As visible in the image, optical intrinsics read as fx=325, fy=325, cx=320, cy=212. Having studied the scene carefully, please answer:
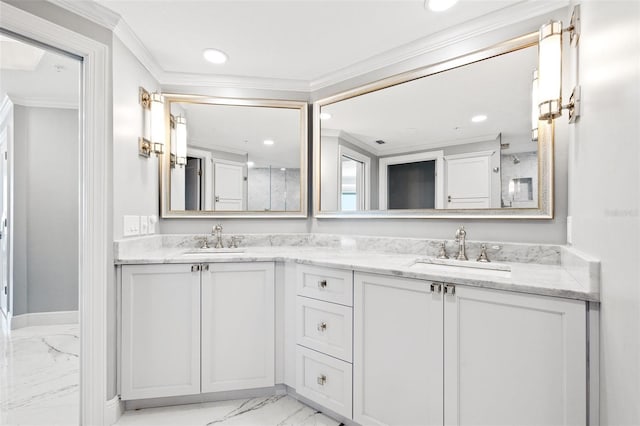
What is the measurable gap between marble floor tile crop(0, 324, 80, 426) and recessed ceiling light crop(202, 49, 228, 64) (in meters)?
2.27

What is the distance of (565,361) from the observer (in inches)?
43.9

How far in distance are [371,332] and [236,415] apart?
93 centimetres

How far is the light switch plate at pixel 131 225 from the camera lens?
1.91 m

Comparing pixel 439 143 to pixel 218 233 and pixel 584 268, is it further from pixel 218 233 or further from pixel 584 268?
pixel 218 233

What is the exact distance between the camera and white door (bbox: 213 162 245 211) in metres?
2.49

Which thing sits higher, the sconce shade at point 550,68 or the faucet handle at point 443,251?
the sconce shade at point 550,68

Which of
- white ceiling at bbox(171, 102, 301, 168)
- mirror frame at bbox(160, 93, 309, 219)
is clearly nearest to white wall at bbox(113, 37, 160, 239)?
mirror frame at bbox(160, 93, 309, 219)

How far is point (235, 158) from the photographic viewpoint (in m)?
2.50

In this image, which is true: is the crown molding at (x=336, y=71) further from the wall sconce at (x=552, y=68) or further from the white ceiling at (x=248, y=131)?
the wall sconce at (x=552, y=68)

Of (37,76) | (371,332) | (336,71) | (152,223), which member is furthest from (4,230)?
(371,332)

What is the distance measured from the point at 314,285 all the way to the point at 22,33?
1.80 m

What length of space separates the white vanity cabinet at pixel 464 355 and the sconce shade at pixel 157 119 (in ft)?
5.23

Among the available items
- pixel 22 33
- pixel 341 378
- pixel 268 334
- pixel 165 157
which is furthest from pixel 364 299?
pixel 22 33

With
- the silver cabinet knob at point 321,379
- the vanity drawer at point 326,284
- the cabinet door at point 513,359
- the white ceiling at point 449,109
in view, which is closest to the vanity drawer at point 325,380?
the silver cabinet knob at point 321,379
